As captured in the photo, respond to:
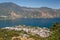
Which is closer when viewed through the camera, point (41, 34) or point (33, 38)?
point (33, 38)

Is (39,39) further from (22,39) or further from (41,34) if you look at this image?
(41,34)

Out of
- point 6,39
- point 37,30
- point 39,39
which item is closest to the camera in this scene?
point 6,39

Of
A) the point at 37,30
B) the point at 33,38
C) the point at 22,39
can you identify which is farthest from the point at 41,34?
the point at 22,39

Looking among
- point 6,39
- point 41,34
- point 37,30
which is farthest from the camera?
point 37,30

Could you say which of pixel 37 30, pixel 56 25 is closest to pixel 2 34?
pixel 37 30

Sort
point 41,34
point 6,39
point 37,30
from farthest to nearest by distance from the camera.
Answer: point 37,30 < point 41,34 < point 6,39

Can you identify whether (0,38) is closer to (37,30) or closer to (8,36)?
(8,36)

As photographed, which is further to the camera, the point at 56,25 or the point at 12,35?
the point at 56,25

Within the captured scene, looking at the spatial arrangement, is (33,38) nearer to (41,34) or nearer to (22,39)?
(22,39)
